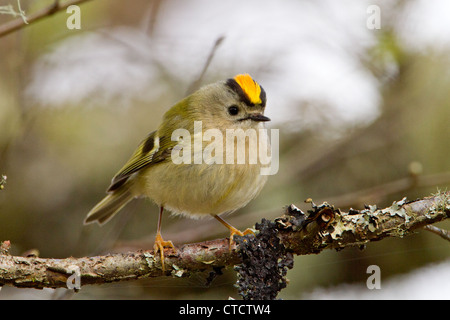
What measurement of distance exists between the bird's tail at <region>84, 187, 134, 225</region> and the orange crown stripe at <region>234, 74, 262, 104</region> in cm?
89

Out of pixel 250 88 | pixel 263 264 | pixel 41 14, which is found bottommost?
pixel 263 264

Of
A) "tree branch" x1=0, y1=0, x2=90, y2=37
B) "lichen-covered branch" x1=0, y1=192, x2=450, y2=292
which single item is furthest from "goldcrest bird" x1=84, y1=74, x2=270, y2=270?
"tree branch" x1=0, y1=0, x2=90, y2=37

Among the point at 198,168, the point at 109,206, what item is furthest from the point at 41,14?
the point at 109,206

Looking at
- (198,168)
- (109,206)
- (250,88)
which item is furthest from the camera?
(109,206)

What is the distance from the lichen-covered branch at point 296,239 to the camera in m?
1.77

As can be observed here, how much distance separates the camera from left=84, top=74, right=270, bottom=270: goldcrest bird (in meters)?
2.43

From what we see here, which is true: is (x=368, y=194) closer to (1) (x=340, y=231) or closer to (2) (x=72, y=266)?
(1) (x=340, y=231)

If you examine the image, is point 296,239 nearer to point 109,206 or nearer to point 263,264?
point 263,264

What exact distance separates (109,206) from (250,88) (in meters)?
1.05

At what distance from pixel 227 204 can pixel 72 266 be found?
33.6 inches

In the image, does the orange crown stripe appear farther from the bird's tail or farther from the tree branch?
the tree branch

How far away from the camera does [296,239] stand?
5.97 feet

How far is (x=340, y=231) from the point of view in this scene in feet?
5.90
